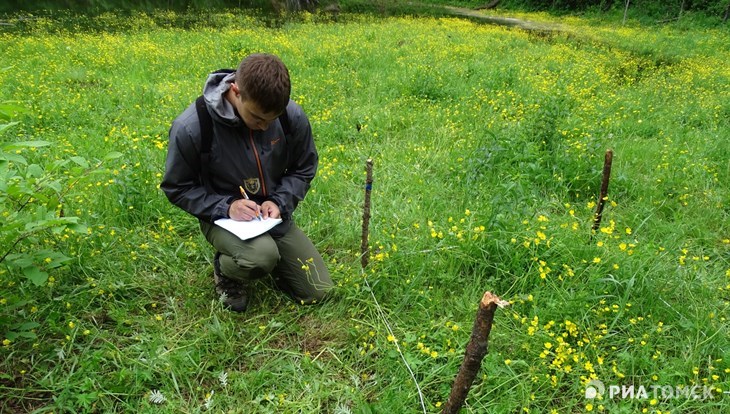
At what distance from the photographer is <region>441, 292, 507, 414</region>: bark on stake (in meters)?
1.38

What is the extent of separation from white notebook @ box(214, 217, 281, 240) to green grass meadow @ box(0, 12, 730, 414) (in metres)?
0.50

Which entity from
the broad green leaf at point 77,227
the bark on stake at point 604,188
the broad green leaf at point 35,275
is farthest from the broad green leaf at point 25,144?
the bark on stake at point 604,188

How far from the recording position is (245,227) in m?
2.58

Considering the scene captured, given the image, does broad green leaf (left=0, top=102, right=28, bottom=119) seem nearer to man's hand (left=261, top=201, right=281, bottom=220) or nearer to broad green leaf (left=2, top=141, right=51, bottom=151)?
broad green leaf (left=2, top=141, right=51, bottom=151)

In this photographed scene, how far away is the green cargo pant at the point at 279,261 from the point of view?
2.60 m

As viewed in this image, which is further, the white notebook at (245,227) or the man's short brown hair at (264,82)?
the white notebook at (245,227)

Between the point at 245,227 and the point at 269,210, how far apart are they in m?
0.20

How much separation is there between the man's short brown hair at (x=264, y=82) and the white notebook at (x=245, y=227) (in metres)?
0.68

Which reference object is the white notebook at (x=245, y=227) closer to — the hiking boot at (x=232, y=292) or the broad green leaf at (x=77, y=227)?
the hiking boot at (x=232, y=292)

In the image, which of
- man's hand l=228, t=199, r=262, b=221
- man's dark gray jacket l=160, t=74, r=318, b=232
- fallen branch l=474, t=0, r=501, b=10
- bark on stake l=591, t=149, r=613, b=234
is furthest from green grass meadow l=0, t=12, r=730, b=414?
fallen branch l=474, t=0, r=501, b=10

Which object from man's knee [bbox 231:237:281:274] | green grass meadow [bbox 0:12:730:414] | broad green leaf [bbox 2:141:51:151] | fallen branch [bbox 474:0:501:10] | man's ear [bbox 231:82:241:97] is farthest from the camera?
fallen branch [bbox 474:0:501:10]

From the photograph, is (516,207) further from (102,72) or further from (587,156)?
(102,72)

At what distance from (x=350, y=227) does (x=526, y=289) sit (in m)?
1.37

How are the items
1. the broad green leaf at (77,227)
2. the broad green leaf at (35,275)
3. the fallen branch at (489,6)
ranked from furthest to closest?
1. the fallen branch at (489,6)
2. the broad green leaf at (35,275)
3. the broad green leaf at (77,227)
